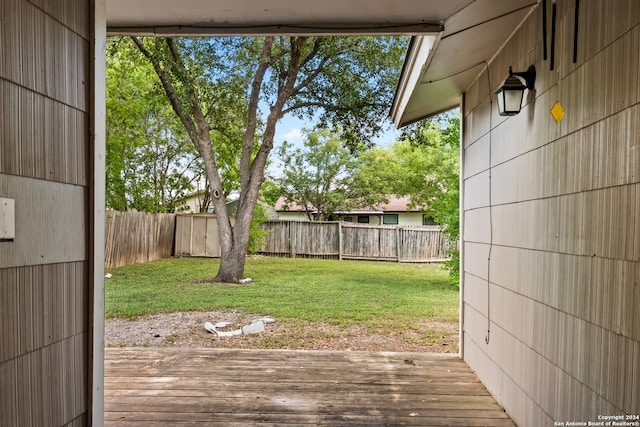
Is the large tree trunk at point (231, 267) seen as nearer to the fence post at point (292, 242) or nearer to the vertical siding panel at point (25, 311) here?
the fence post at point (292, 242)

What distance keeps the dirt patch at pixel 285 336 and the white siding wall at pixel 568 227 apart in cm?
166

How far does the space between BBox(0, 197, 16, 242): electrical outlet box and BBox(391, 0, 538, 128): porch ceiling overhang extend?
217cm

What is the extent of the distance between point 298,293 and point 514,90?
17.7 feet

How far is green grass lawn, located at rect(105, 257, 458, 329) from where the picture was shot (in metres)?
5.85

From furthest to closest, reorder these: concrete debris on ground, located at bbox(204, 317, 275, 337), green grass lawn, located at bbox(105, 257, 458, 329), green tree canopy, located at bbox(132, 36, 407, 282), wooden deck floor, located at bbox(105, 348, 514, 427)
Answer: green tree canopy, located at bbox(132, 36, 407, 282) → green grass lawn, located at bbox(105, 257, 458, 329) → concrete debris on ground, located at bbox(204, 317, 275, 337) → wooden deck floor, located at bbox(105, 348, 514, 427)

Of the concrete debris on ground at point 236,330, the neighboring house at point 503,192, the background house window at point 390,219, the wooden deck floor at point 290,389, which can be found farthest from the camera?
the background house window at point 390,219

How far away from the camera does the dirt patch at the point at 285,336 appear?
4488 mm

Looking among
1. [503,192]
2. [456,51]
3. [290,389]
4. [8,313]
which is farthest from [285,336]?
[8,313]

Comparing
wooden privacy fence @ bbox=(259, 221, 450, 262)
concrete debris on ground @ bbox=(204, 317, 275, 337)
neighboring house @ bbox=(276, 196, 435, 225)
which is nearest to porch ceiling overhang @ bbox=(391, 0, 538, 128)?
concrete debris on ground @ bbox=(204, 317, 275, 337)

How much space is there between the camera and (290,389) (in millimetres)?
2938

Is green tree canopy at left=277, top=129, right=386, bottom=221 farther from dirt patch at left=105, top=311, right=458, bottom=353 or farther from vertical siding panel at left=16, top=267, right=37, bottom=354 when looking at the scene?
vertical siding panel at left=16, top=267, right=37, bottom=354

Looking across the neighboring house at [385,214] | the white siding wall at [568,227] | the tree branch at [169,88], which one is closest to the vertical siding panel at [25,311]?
the white siding wall at [568,227]

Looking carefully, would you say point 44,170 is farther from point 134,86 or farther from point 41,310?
point 134,86

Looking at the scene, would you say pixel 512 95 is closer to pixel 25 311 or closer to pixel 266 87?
pixel 25 311
